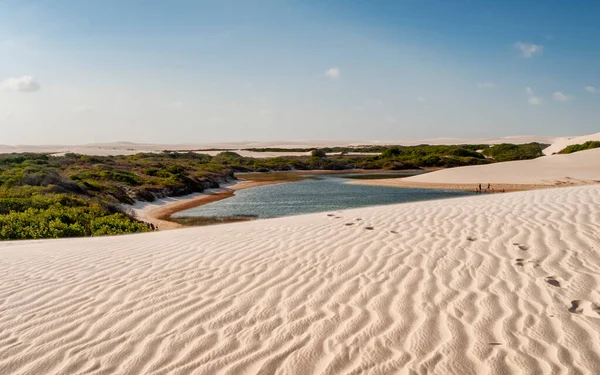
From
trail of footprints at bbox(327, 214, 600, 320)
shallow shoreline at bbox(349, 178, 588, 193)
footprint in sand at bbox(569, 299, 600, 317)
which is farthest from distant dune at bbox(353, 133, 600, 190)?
footprint in sand at bbox(569, 299, 600, 317)

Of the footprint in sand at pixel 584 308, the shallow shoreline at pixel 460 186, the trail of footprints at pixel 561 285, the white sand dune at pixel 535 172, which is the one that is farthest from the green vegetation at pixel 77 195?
the white sand dune at pixel 535 172

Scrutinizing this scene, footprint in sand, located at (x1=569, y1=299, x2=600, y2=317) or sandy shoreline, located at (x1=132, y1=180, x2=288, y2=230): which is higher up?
footprint in sand, located at (x1=569, y1=299, x2=600, y2=317)

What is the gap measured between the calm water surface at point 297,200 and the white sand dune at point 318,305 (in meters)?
14.0

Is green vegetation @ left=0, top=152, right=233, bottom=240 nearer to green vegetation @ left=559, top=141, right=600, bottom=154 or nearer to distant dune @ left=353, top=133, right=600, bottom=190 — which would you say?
distant dune @ left=353, top=133, right=600, bottom=190

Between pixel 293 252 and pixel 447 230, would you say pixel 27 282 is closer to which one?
pixel 293 252

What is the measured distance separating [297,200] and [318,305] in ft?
74.5

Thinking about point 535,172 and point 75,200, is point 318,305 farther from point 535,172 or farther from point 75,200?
point 535,172

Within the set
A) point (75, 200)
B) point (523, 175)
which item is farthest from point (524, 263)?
point (523, 175)

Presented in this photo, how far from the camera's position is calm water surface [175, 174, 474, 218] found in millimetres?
22047

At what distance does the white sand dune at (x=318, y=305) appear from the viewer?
3137 millimetres

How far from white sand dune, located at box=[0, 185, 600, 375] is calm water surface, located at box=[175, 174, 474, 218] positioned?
1404 cm

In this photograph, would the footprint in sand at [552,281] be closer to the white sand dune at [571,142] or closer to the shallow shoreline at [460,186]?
the shallow shoreline at [460,186]

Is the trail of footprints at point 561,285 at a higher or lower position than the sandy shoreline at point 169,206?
higher

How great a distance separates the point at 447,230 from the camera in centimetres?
774
